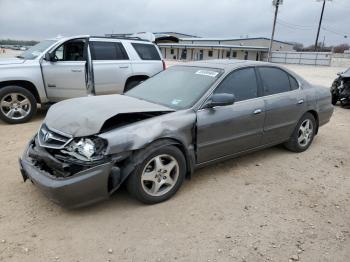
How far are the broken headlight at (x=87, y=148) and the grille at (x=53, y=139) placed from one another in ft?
0.25

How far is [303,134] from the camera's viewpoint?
571 cm

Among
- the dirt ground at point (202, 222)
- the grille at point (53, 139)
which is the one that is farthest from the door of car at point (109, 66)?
the grille at point (53, 139)

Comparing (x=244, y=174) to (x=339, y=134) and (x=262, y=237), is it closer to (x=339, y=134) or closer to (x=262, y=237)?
(x=262, y=237)

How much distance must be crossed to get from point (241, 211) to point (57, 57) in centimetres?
584

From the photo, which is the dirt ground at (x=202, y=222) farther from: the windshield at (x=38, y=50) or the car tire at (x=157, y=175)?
the windshield at (x=38, y=50)

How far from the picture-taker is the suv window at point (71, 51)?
7754mm

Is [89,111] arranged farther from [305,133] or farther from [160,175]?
[305,133]

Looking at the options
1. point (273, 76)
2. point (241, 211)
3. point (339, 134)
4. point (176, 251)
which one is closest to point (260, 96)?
point (273, 76)

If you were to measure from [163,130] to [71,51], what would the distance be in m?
5.11

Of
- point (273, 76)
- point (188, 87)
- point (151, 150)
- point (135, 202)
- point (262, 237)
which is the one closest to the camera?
point (262, 237)

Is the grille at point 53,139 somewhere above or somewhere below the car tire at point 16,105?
above

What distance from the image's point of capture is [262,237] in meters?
3.29

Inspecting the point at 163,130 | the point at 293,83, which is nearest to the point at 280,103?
the point at 293,83

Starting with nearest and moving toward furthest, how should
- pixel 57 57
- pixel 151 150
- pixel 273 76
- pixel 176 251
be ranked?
1. pixel 176 251
2. pixel 151 150
3. pixel 273 76
4. pixel 57 57
